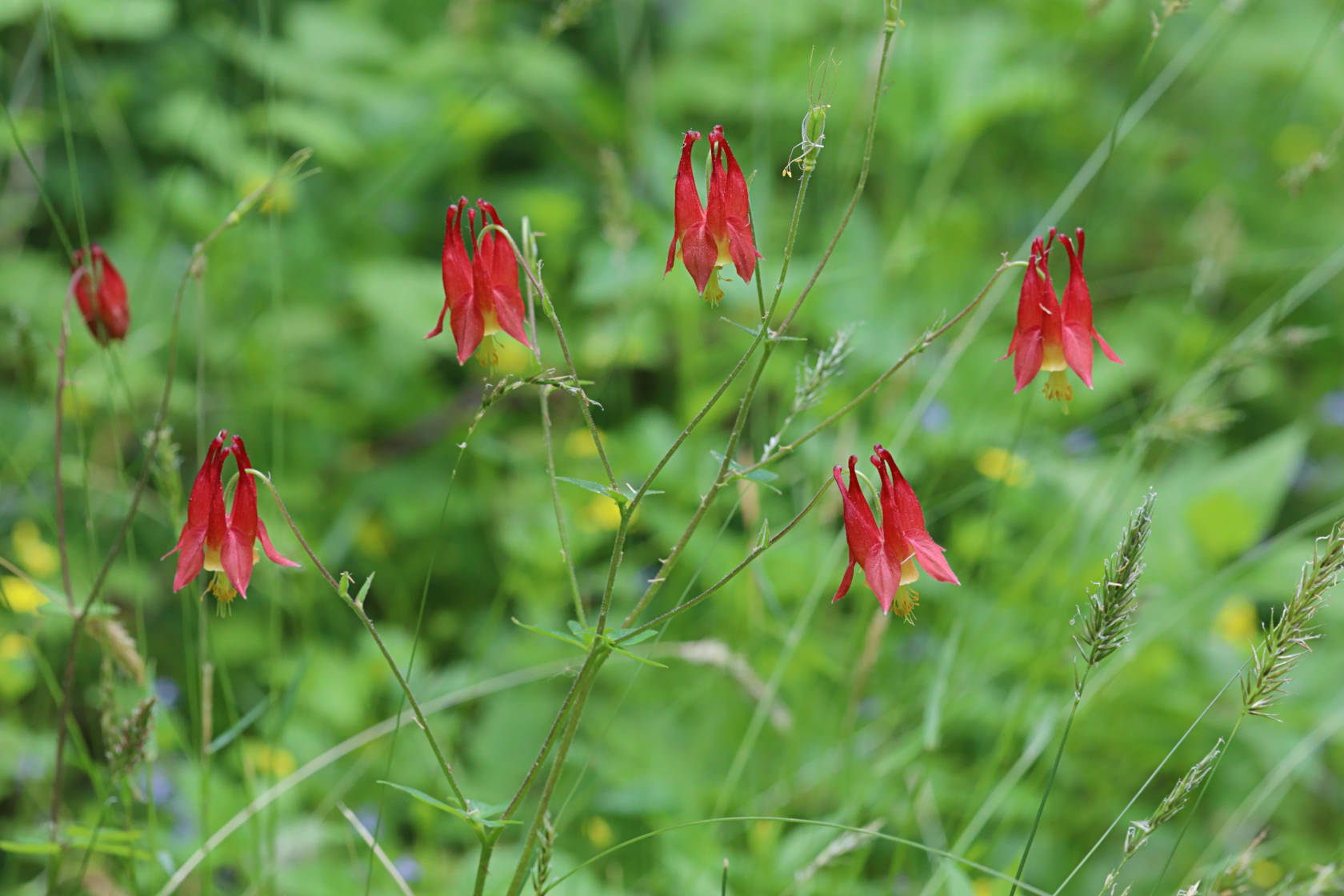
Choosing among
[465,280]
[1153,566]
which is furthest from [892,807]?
[465,280]

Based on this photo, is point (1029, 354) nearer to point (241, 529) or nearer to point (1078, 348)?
point (1078, 348)

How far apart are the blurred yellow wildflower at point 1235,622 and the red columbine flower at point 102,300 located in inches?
93.5

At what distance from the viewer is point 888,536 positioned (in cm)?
113

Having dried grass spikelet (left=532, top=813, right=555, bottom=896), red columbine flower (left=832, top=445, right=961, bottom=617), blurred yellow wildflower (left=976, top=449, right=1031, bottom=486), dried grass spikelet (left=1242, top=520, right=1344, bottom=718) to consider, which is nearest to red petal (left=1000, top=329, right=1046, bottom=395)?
red columbine flower (left=832, top=445, right=961, bottom=617)

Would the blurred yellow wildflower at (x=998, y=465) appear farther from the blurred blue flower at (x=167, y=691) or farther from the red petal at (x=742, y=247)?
the blurred blue flower at (x=167, y=691)

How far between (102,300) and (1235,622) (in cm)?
252

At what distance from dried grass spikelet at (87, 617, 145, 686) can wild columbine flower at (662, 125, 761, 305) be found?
935 millimetres

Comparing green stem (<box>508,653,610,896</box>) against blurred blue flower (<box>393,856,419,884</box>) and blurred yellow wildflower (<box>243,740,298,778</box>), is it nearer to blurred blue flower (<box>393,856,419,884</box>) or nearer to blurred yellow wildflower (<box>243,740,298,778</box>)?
blurred blue flower (<box>393,856,419,884</box>)

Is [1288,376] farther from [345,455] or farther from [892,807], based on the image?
[345,455]

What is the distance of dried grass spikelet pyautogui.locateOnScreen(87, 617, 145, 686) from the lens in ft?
4.76

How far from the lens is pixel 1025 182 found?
12.0ft

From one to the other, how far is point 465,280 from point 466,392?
2.17 metres

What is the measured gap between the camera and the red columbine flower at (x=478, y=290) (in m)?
1.15

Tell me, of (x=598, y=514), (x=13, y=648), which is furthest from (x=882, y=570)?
(x=13, y=648)
